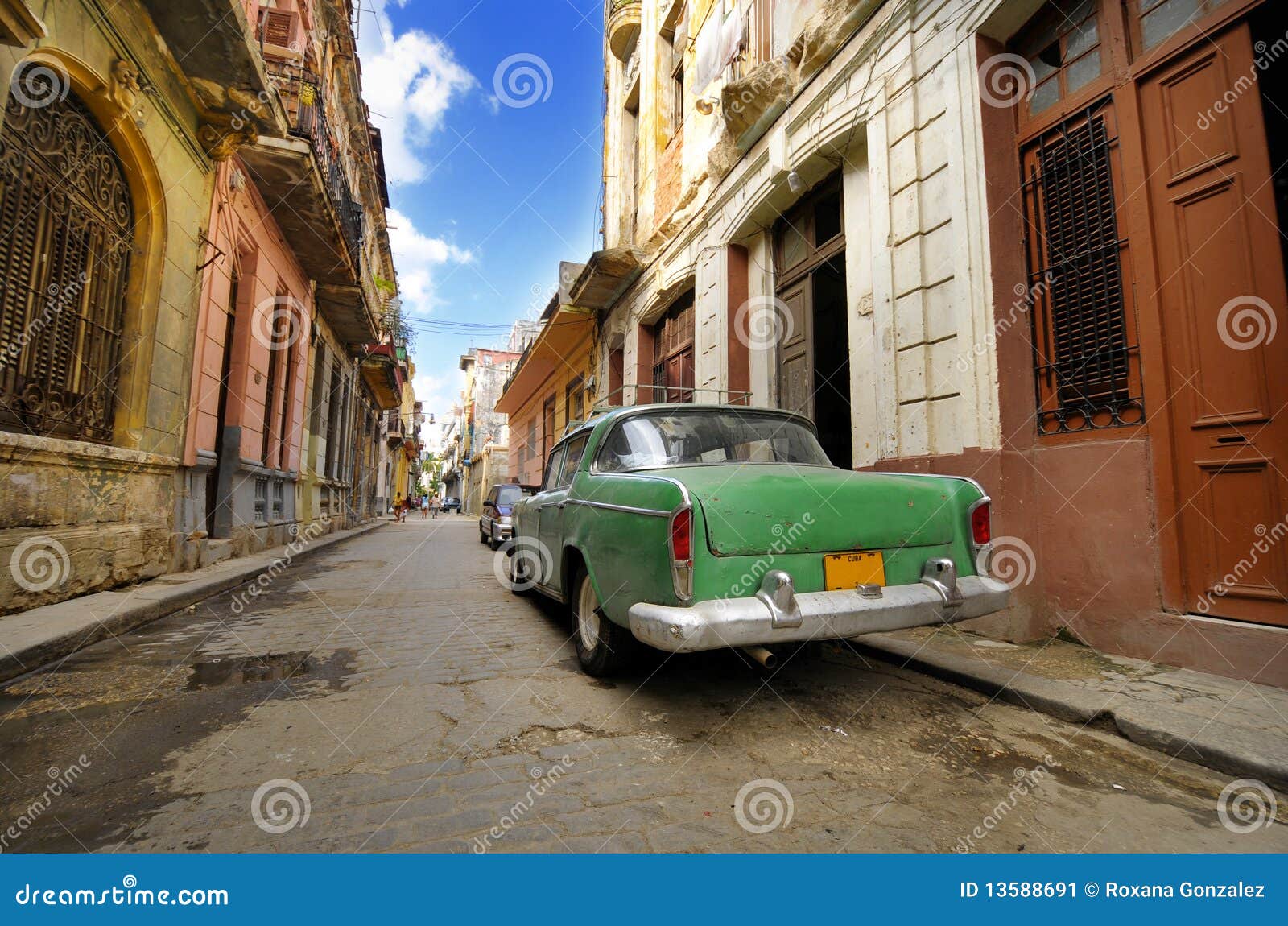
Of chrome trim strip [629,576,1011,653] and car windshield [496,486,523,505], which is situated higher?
car windshield [496,486,523,505]

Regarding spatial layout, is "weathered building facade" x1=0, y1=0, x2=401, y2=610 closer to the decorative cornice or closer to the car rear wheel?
the decorative cornice

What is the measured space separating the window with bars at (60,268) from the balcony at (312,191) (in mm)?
2344

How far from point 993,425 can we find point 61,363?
7677mm

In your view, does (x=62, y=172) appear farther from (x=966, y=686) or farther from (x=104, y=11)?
(x=966, y=686)

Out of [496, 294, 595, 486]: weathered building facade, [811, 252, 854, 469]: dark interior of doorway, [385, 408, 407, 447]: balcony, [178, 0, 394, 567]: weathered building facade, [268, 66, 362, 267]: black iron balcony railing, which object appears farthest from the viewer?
[385, 408, 407, 447]: balcony

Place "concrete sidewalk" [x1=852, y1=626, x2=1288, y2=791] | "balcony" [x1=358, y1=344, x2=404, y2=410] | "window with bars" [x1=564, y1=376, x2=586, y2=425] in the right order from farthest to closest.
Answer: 1. "balcony" [x1=358, y1=344, x2=404, y2=410]
2. "window with bars" [x1=564, y1=376, x2=586, y2=425]
3. "concrete sidewalk" [x1=852, y1=626, x2=1288, y2=791]

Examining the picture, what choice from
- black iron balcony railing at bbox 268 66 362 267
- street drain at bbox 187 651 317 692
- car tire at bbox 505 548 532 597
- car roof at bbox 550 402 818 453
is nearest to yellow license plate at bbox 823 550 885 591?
car roof at bbox 550 402 818 453

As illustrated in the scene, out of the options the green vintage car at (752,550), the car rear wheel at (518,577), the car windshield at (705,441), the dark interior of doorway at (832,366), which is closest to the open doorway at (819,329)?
the dark interior of doorway at (832,366)

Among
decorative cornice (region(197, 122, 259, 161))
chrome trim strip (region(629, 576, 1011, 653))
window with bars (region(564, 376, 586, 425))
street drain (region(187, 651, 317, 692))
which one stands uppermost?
decorative cornice (region(197, 122, 259, 161))

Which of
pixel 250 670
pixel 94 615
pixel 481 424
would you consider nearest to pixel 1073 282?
pixel 250 670

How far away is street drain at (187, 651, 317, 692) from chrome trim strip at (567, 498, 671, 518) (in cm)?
186

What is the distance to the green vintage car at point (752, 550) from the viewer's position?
2428mm

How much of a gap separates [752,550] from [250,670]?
3.06 metres

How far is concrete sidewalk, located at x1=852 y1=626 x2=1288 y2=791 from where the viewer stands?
2.29m
